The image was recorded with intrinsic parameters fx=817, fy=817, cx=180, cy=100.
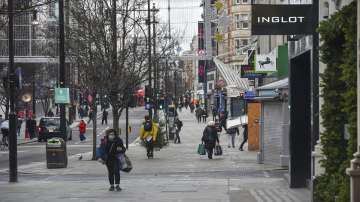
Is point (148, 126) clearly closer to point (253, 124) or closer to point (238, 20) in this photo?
point (253, 124)

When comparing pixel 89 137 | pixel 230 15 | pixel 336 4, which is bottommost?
pixel 89 137

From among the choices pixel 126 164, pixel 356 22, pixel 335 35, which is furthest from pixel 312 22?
pixel 126 164

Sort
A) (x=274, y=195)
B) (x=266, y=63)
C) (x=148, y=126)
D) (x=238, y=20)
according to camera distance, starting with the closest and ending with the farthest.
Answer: (x=274, y=195) → (x=266, y=63) → (x=148, y=126) → (x=238, y=20)

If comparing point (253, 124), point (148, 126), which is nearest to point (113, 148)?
point (148, 126)

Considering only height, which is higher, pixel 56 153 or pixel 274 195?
pixel 56 153

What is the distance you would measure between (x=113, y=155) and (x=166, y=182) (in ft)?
8.40

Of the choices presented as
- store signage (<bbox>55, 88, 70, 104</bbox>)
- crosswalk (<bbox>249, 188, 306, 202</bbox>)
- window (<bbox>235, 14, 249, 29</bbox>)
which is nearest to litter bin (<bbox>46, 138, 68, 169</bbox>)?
store signage (<bbox>55, 88, 70, 104</bbox>)

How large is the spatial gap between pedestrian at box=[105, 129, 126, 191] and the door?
14.4 meters

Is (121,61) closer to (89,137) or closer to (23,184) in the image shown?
(23,184)

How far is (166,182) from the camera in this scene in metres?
20.3

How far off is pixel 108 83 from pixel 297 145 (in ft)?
47.7

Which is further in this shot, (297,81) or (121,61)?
(121,61)

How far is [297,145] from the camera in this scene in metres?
17.2

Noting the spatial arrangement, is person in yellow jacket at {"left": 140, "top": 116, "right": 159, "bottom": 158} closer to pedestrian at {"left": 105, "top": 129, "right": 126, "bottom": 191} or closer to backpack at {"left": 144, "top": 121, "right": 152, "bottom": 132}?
backpack at {"left": 144, "top": 121, "right": 152, "bottom": 132}
